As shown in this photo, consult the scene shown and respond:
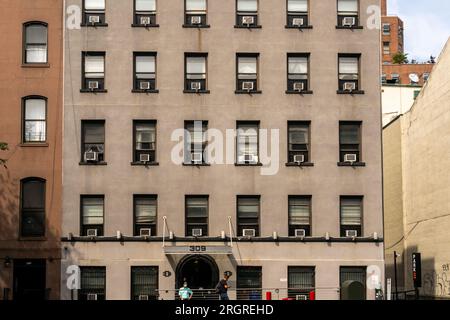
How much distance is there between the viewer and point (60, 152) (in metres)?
41.7

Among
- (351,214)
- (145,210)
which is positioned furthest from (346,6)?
(145,210)

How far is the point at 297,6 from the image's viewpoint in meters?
43.0

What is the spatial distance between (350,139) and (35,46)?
1645cm

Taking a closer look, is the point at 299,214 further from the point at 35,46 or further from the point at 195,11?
the point at 35,46

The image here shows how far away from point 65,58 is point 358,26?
1480 centimetres

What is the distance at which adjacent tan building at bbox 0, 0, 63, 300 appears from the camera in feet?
134

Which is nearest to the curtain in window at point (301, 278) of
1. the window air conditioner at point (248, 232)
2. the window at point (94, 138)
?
the window air conditioner at point (248, 232)

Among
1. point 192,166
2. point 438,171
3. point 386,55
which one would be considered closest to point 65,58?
point 192,166

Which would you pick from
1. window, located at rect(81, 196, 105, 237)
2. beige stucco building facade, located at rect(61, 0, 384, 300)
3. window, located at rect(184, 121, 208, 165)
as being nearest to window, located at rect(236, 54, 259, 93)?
beige stucco building facade, located at rect(61, 0, 384, 300)

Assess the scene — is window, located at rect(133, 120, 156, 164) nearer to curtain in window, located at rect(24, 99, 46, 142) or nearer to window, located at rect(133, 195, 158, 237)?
window, located at rect(133, 195, 158, 237)

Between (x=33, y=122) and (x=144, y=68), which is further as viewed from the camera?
(x=144, y=68)

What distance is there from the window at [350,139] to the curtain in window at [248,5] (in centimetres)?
732

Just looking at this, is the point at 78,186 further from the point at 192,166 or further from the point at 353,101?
the point at 353,101

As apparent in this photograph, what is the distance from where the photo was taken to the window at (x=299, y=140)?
42.1 meters
